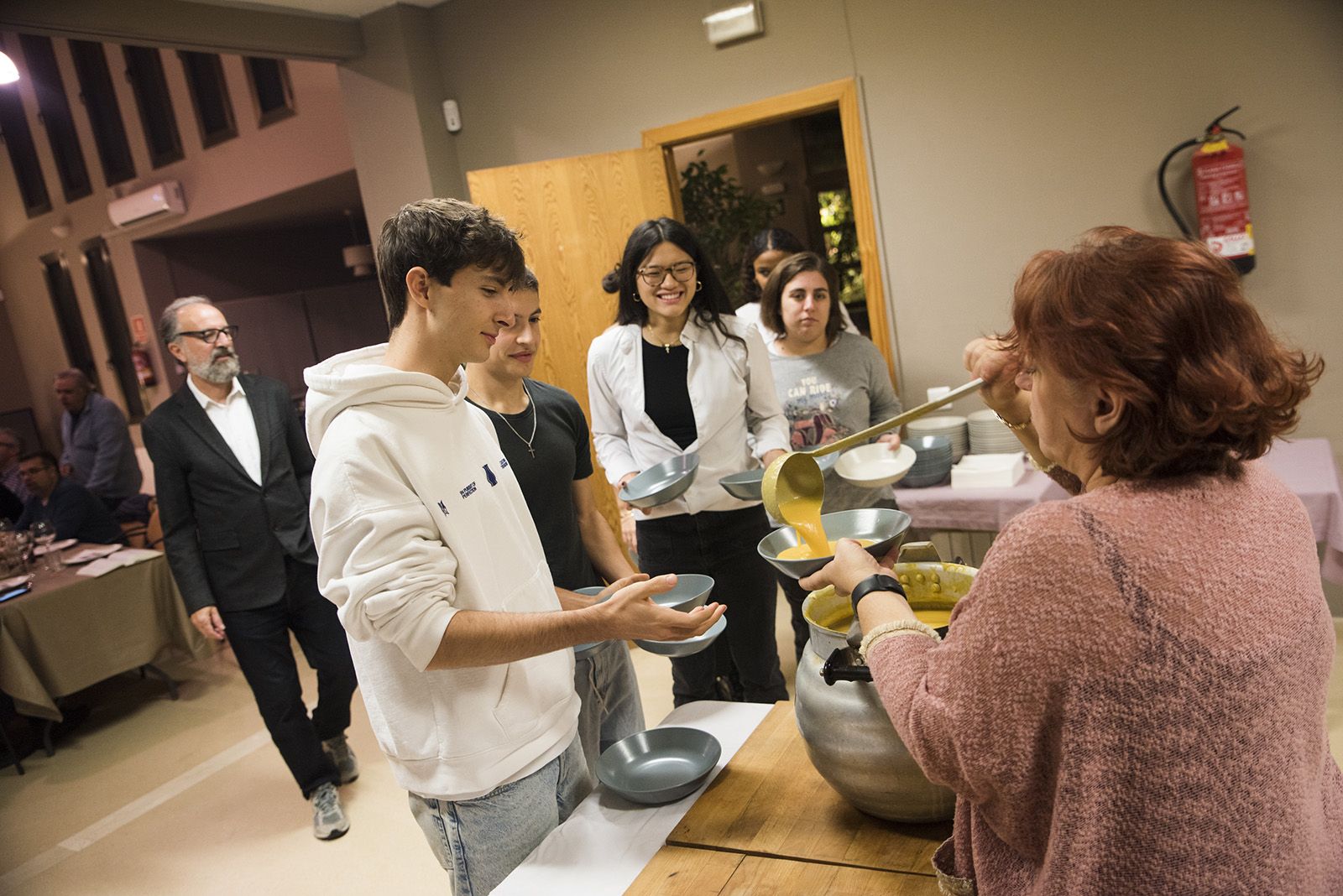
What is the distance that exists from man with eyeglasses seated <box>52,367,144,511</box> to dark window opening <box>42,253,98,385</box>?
2762 millimetres

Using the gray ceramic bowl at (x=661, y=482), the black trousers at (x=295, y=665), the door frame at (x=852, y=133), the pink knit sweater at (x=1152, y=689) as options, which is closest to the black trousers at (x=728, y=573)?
the gray ceramic bowl at (x=661, y=482)

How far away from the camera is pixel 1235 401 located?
802 millimetres

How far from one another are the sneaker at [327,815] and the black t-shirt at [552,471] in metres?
1.52

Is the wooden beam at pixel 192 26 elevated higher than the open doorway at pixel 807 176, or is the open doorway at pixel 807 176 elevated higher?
the wooden beam at pixel 192 26

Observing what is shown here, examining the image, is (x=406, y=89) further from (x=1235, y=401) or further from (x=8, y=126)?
(x=8, y=126)

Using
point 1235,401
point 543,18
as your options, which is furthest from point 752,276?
point 1235,401

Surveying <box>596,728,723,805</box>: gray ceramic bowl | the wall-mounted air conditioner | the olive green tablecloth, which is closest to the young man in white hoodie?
<box>596,728,723,805</box>: gray ceramic bowl

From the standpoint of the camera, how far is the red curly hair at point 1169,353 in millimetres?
806

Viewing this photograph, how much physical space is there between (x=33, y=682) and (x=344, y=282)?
5896 millimetres

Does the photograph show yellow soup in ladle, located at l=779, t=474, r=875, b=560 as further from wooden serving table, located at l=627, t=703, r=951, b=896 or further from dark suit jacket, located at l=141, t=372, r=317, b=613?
dark suit jacket, located at l=141, t=372, r=317, b=613

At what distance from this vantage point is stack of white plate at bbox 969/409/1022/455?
3.32m

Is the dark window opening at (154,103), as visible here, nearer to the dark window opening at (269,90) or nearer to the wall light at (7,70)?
the dark window opening at (269,90)

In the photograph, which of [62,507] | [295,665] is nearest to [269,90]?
[62,507]

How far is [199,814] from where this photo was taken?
3.29 metres
